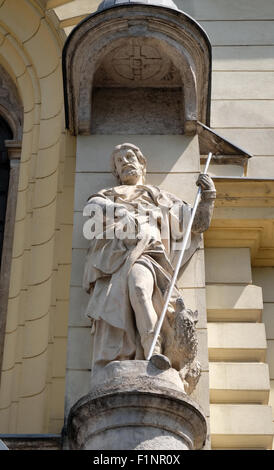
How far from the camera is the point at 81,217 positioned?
912 cm

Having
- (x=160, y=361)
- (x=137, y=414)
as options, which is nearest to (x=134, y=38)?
(x=160, y=361)

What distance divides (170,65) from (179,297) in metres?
2.84

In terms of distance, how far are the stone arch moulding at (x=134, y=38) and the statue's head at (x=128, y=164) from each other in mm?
714

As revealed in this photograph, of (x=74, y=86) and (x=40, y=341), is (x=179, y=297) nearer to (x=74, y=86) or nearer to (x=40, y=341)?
(x=40, y=341)

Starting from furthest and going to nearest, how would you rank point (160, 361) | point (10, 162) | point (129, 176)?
1. point (10, 162)
2. point (129, 176)
3. point (160, 361)

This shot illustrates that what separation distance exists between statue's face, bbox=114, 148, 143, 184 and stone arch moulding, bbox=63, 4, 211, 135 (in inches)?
30.3

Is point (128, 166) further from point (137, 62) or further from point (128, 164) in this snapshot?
point (137, 62)

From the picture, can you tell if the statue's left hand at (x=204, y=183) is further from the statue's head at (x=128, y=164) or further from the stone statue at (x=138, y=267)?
the statue's head at (x=128, y=164)

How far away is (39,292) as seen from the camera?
951 centimetres

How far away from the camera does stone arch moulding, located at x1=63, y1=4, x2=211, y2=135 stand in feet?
A: 31.5

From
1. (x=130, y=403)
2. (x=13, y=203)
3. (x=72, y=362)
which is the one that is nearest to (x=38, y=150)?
(x=13, y=203)

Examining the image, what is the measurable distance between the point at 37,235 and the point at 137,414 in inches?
133

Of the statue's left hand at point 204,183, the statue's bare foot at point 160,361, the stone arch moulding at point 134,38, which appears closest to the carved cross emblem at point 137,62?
the stone arch moulding at point 134,38

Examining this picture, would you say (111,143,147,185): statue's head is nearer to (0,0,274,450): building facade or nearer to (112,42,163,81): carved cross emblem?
(0,0,274,450): building facade
